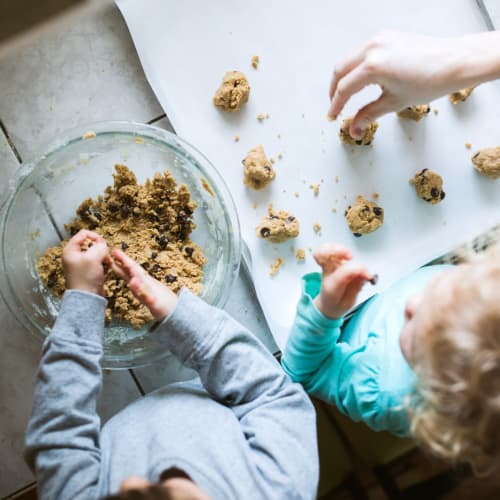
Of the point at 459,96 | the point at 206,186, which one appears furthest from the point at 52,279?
the point at 459,96

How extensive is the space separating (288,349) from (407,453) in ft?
1.23

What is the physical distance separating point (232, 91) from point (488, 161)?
386 mm

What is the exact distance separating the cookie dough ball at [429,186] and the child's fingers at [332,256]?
0.22 m

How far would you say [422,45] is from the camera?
675 mm

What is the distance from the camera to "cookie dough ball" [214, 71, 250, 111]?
77cm

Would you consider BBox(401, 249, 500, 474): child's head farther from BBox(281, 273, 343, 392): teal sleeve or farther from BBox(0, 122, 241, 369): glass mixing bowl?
BBox(0, 122, 241, 369): glass mixing bowl

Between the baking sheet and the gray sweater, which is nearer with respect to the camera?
the gray sweater

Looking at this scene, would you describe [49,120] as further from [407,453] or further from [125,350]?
[407,453]

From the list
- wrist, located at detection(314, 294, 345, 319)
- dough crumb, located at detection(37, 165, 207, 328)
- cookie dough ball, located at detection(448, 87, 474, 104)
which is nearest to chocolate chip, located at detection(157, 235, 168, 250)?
dough crumb, located at detection(37, 165, 207, 328)

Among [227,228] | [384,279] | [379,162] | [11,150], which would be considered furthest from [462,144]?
[11,150]

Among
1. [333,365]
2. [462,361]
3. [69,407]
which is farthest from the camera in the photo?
[333,365]

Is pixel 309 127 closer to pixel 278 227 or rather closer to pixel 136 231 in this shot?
pixel 278 227

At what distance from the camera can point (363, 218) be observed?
798mm

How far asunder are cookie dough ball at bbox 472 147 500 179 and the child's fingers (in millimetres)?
300
